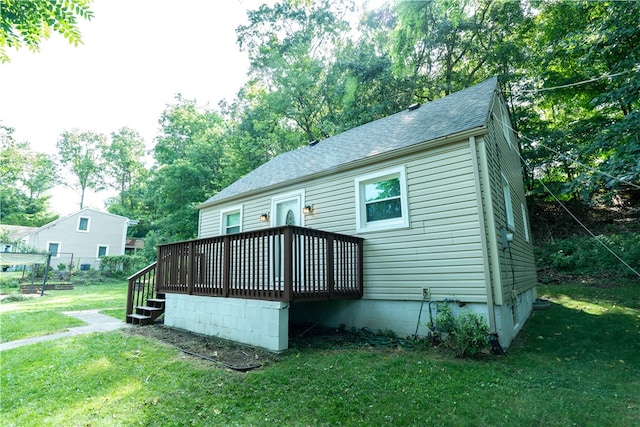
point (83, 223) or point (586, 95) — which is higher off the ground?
point (586, 95)

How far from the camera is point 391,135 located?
741cm

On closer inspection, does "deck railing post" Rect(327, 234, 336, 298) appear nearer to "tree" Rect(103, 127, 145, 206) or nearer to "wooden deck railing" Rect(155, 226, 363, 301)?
"wooden deck railing" Rect(155, 226, 363, 301)

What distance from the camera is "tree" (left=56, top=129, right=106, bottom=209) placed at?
1441 inches

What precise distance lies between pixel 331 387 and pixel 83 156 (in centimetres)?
4405

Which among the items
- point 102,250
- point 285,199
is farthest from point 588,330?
point 102,250

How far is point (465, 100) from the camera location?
24.1 ft

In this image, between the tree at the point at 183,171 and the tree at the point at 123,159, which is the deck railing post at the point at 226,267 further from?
the tree at the point at 123,159

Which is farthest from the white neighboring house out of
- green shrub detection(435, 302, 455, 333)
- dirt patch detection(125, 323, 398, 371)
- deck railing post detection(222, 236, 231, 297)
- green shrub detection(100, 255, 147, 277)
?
green shrub detection(435, 302, 455, 333)

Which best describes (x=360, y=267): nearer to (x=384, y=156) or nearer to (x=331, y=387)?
(x=384, y=156)

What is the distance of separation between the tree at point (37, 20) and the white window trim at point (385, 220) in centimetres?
493

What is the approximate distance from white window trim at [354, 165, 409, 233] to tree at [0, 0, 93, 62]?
493 centimetres

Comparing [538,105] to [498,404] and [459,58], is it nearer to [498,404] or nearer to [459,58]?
[459,58]

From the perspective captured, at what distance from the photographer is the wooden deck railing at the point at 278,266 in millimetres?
5082

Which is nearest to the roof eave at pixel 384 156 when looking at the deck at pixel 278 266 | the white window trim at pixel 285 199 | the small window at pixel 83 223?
the white window trim at pixel 285 199
